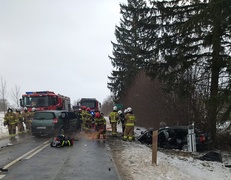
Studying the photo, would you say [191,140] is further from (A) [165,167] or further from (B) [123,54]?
(B) [123,54]

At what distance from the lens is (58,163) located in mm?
9125

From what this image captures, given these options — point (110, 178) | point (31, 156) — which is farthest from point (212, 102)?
point (31, 156)

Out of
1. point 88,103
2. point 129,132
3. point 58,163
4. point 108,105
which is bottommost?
point 58,163

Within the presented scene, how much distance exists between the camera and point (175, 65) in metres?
15.0

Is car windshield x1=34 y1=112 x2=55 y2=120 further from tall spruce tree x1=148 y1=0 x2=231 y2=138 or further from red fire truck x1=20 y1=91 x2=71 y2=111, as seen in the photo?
tall spruce tree x1=148 y1=0 x2=231 y2=138

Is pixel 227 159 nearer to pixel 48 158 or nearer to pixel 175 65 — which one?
pixel 175 65

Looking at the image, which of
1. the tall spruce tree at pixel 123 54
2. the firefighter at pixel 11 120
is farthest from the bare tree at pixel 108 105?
the firefighter at pixel 11 120

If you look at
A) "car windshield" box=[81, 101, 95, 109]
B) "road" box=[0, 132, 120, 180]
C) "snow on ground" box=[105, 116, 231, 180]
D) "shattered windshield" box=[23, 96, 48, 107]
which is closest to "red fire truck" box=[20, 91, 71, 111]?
"shattered windshield" box=[23, 96, 48, 107]

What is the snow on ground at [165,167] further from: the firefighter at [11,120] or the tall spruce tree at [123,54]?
the tall spruce tree at [123,54]

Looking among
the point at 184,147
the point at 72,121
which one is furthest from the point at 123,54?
the point at 184,147

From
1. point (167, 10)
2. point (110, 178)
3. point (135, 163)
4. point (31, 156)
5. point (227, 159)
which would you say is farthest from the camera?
point (167, 10)

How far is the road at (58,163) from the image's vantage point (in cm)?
754

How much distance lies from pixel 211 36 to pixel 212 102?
388 cm

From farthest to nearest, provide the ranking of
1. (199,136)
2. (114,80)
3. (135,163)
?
(114,80)
(199,136)
(135,163)
